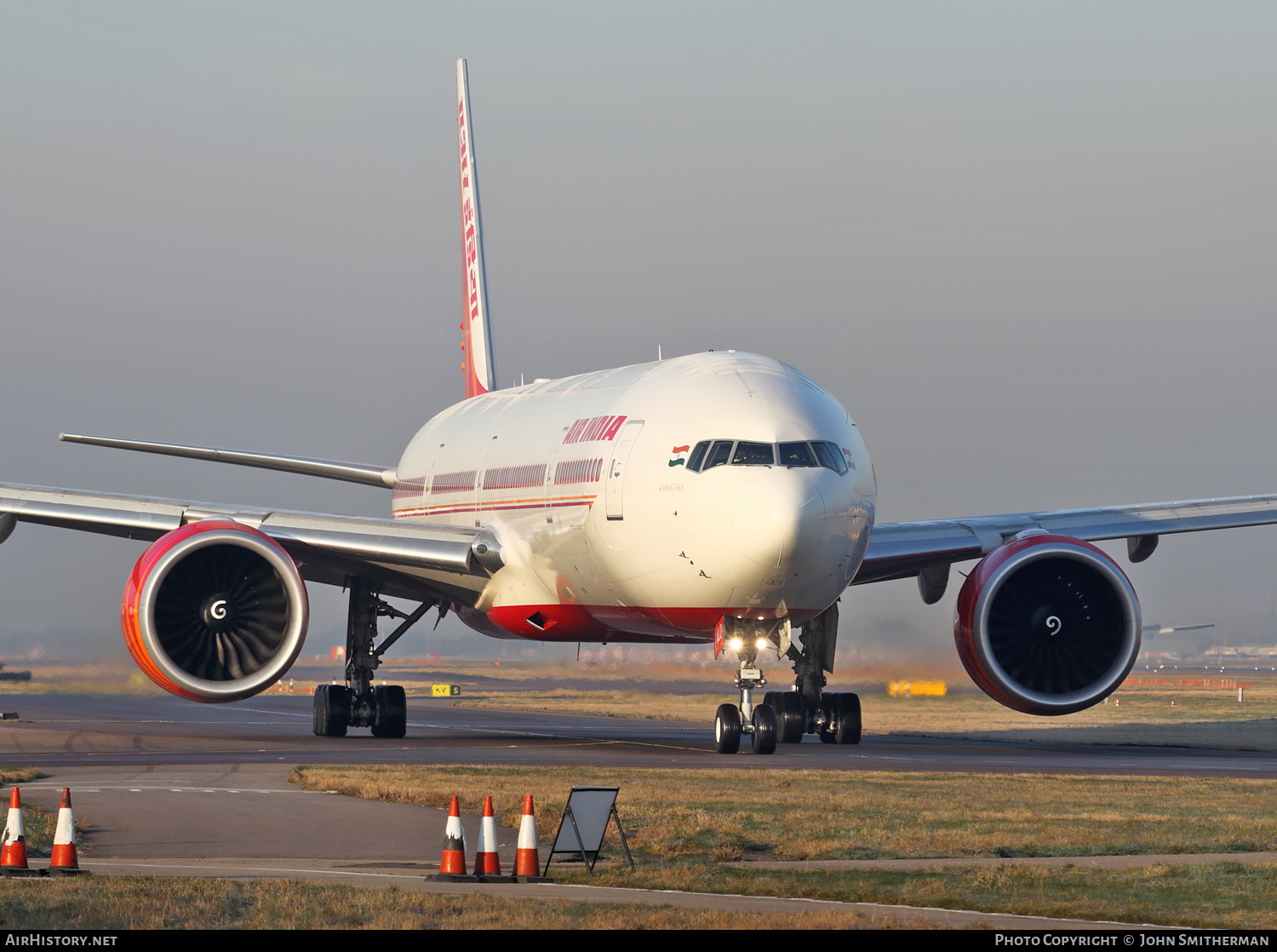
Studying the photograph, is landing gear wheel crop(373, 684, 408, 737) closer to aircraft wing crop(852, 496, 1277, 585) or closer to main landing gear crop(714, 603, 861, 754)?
main landing gear crop(714, 603, 861, 754)

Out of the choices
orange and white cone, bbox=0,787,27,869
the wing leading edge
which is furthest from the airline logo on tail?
orange and white cone, bbox=0,787,27,869

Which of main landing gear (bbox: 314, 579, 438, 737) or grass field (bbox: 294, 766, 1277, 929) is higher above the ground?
main landing gear (bbox: 314, 579, 438, 737)

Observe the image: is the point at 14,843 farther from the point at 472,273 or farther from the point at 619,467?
the point at 472,273

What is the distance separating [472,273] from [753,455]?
19.5 meters

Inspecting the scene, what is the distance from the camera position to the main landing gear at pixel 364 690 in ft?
102

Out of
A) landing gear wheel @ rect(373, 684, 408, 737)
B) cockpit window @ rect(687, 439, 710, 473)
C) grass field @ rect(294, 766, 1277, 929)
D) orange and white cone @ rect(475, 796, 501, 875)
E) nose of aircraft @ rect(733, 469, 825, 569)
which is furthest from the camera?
landing gear wheel @ rect(373, 684, 408, 737)

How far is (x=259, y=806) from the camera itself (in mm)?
17594

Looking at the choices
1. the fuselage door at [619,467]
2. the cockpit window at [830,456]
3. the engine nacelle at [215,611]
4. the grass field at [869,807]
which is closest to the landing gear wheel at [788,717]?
the fuselage door at [619,467]

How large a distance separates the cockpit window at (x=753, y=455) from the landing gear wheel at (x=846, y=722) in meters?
6.45

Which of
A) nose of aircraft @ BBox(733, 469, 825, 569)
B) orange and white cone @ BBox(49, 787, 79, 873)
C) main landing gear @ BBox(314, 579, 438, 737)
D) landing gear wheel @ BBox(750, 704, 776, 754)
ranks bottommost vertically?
orange and white cone @ BBox(49, 787, 79, 873)

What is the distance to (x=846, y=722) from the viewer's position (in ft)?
93.2

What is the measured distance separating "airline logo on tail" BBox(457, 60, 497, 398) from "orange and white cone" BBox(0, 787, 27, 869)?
86.6 feet

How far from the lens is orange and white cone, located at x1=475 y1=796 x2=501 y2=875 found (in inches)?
500

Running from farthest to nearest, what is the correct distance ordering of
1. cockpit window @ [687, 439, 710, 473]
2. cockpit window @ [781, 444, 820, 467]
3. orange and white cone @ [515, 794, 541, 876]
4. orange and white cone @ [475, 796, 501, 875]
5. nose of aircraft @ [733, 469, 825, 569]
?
cockpit window @ [687, 439, 710, 473] → cockpit window @ [781, 444, 820, 467] → nose of aircraft @ [733, 469, 825, 569] → orange and white cone @ [515, 794, 541, 876] → orange and white cone @ [475, 796, 501, 875]
